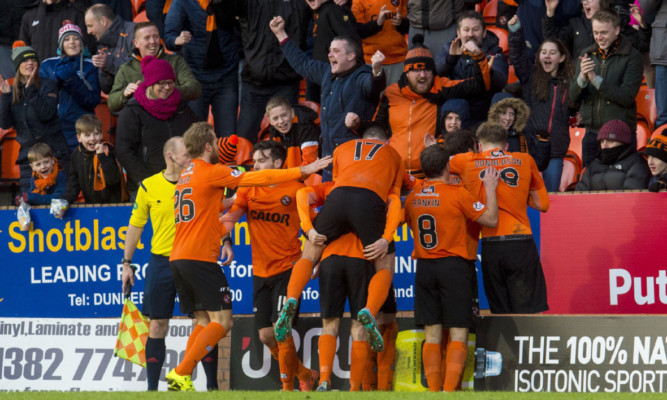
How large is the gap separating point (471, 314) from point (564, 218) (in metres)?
1.96

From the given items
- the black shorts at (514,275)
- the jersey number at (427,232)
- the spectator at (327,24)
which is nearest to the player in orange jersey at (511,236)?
the black shorts at (514,275)

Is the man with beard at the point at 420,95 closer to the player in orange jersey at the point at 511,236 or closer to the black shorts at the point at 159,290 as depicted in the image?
the player in orange jersey at the point at 511,236

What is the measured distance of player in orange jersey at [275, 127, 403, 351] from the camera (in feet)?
28.7

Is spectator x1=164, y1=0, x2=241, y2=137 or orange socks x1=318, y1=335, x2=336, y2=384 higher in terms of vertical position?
spectator x1=164, y1=0, x2=241, y2=137

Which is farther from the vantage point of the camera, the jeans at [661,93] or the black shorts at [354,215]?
the jeans at [661,93]

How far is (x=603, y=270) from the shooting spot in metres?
10.0

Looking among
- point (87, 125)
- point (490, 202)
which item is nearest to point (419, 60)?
point (490, 202)

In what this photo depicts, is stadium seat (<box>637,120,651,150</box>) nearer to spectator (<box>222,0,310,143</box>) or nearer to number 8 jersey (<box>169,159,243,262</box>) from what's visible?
spectator (<box>222,0,310,143</box>)

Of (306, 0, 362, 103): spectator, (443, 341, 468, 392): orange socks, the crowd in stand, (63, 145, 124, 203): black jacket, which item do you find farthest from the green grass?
(306, 0, 362, 103): spectator

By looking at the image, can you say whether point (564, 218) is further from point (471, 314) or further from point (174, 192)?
point (174, 192)

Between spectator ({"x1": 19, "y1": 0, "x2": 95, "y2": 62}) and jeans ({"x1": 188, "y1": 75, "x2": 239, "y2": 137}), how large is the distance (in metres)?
2.36

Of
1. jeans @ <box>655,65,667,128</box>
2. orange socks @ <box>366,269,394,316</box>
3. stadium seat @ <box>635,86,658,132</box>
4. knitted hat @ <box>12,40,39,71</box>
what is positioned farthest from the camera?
knitted hat @ <box>12,40,39,71</box>

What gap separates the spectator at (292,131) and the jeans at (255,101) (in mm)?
898

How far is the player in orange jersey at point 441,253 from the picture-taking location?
28.7 feet
